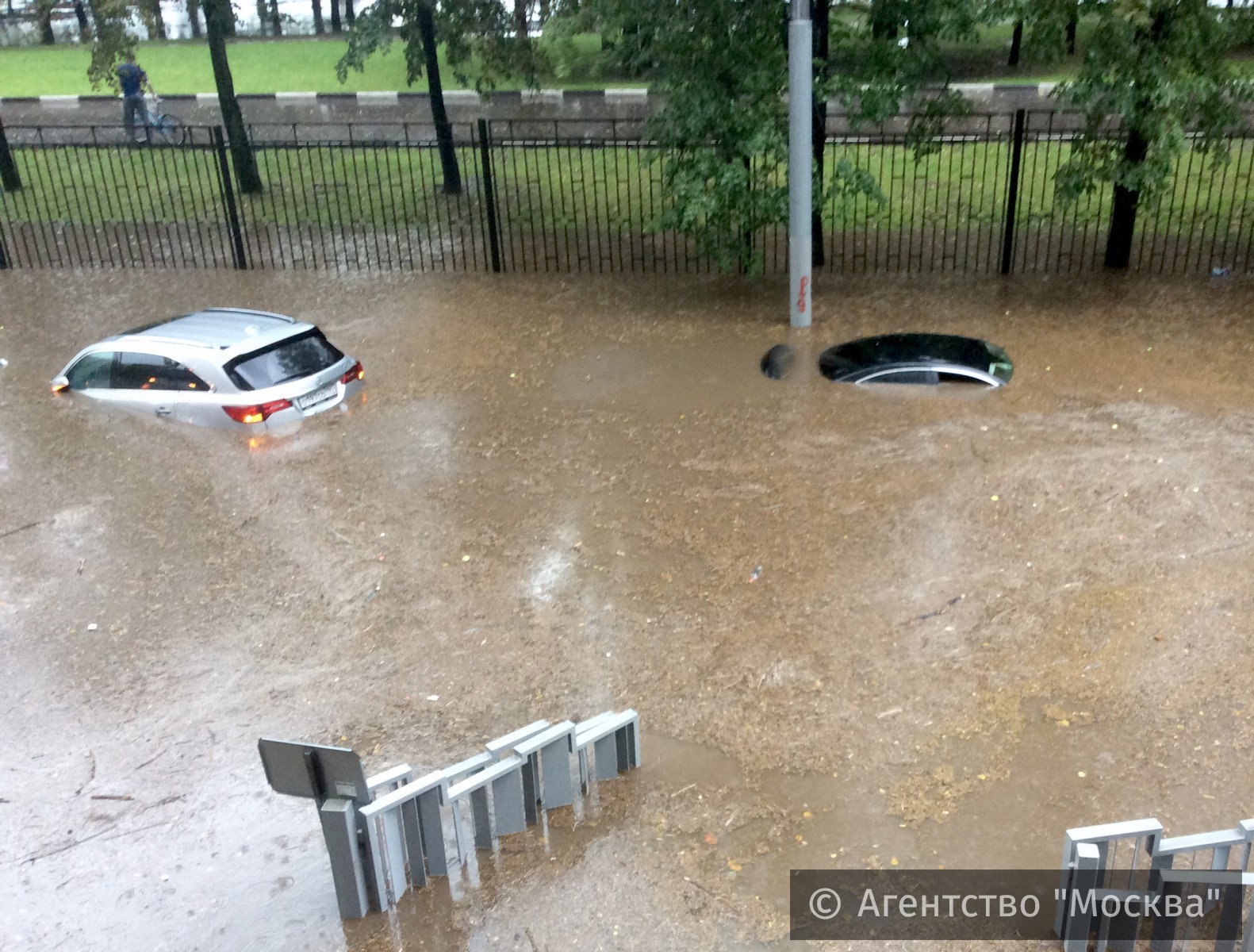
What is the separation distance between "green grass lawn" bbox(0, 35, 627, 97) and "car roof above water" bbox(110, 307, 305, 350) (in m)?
19.1

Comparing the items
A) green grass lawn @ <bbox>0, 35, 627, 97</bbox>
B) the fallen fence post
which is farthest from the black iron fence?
green grass lawn @ <bbox>0, 35, 627, 97</bbox>

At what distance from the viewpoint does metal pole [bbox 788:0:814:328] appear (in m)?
11.8

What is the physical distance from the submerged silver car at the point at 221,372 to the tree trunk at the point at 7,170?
11.8 meters

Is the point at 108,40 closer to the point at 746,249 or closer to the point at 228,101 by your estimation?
the point at 228,101

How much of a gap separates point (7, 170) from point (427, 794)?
19.9 metres

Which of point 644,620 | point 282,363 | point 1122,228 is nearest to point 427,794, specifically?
point 644,620

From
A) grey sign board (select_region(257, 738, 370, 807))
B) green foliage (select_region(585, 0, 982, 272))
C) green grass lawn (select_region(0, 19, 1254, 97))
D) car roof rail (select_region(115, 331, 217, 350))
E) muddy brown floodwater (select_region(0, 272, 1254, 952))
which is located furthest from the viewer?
green grass lawn (select_region(0, 19, 1254, 97))

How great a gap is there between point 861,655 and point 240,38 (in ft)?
133

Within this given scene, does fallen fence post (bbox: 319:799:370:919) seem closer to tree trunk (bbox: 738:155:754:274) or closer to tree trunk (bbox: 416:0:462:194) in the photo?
tree trunk (bbox: 738:155:754:274)

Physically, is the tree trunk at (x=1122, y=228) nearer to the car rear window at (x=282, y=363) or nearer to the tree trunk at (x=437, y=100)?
the car rear window at (x=282, y=363)

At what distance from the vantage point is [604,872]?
5605mm

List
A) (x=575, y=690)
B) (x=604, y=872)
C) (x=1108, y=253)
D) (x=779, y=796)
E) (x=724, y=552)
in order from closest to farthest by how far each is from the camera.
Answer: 1. (x=604, y=872)
2. (x=779, y=796)
3. (x=575, y=690)
4. (x=724, y=552)
5. (x=1108, y=253)

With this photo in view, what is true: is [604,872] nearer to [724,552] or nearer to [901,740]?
[901,740]

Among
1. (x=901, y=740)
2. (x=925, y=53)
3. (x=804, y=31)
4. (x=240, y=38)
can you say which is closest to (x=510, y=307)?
(x=804, y=31)
